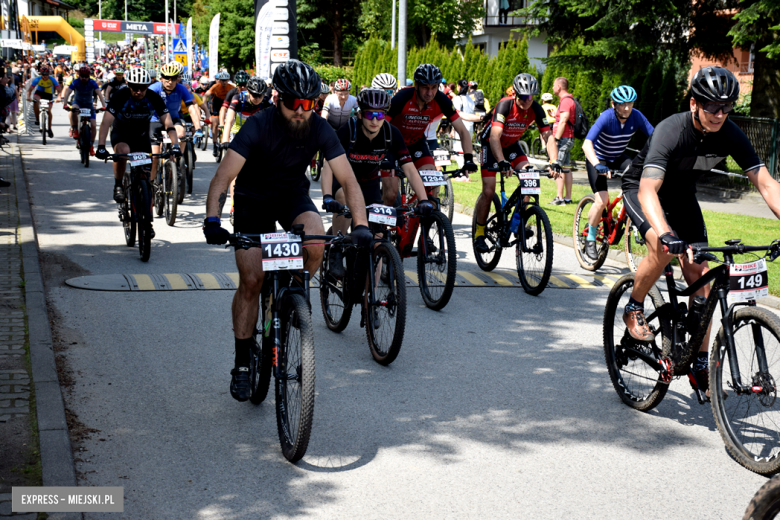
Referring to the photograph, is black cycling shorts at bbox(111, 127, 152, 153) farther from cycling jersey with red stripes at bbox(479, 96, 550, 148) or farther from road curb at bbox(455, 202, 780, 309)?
road curb at bbox(455, 202, 780, 309)

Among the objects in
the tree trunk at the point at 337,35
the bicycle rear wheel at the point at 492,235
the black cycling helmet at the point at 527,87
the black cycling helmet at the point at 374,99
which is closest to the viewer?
the black cycling helmet at the point at 374,99

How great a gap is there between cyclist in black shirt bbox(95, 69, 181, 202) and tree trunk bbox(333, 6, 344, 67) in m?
62.2

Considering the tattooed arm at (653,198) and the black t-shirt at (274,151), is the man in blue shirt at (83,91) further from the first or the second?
the tattooed arm at (653,198)

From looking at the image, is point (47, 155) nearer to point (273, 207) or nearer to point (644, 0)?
point (644, 0)

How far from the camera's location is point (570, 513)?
13.3ft

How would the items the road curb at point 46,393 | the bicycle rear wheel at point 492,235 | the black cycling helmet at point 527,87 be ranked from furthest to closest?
the black cycling helmet at point 527,87 < the bicycle rear wheel at point 492,235 < the road curb at point 46,393

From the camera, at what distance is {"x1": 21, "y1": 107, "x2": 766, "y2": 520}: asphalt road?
4.17m

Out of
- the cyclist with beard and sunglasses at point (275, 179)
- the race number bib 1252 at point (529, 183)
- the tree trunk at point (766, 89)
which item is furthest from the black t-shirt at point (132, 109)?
the tree trunk at point (766, 89)

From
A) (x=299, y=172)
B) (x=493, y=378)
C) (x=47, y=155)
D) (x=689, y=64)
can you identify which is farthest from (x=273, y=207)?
(x=47, y=155)

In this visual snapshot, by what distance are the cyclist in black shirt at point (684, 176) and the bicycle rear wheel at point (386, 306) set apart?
1.57 meters

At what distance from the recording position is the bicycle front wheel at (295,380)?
4.30 m

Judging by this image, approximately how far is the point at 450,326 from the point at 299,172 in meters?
2.61

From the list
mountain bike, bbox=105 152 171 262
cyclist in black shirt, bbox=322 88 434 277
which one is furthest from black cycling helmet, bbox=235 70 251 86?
cyclist in black shirt, bbox=322 88 434 277

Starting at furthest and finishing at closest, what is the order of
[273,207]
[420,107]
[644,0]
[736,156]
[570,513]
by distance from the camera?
[644,0]
[420,107]
[273,207]
[736,156]
[570,513]
